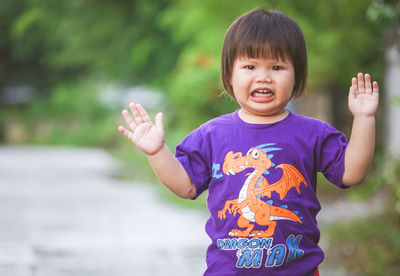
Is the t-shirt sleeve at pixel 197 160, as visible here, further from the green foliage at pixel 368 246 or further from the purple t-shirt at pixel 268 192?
the green foliage at pixel 368 246

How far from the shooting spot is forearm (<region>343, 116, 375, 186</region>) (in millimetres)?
2475

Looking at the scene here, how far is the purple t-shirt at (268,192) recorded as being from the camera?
2.46 meters

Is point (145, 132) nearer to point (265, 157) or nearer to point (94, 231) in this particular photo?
point (265, 157)

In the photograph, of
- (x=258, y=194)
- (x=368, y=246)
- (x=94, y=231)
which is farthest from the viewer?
(x=94, y=231)

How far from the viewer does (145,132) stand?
2568 mm

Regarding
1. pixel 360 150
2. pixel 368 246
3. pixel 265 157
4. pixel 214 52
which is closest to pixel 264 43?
pixel 265 157

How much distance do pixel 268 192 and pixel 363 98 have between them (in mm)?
484

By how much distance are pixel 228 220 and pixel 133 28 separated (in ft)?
29.4

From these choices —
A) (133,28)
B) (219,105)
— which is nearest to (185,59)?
(219,105)

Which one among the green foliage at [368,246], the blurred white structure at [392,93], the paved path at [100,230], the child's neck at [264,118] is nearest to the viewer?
the child's neck at [264,118]

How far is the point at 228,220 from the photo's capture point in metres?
2.49

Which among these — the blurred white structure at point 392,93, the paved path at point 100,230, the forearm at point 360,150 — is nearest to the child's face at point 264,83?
the forearm at point 360,150

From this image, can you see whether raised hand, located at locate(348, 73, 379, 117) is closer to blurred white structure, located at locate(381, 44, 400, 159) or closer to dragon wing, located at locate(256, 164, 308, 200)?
dragon wing, located at locate(256, 164, 308, 200)

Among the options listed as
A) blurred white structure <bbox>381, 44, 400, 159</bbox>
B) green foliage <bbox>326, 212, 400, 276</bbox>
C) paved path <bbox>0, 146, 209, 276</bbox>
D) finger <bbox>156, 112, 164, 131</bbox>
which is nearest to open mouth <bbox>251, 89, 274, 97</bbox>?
finger <bbox>156, 112, 164, 131</bbox>
